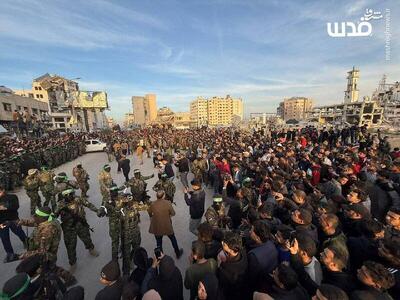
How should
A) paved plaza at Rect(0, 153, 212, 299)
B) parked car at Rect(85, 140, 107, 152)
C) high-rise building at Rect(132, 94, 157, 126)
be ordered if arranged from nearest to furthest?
paved plaza at Rect(0, 153, 212, 299), parked car at Rect(85, 140, 107, 152), high-rise building at Rect(132, 94, 157, 126)

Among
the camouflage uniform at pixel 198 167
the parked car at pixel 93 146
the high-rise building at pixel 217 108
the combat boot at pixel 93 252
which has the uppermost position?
the high-rise building at pixel 217 108

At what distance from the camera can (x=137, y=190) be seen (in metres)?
Answer: 6.19

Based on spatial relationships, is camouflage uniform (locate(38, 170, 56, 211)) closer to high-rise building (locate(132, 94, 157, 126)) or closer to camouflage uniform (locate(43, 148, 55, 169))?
camouflage uniform (locate(43, 148, 55, 169))

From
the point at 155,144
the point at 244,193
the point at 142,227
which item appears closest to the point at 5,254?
the point at 142,227

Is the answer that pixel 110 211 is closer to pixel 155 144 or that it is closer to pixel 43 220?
pixel 43 220

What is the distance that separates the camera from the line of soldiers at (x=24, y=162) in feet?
31.4

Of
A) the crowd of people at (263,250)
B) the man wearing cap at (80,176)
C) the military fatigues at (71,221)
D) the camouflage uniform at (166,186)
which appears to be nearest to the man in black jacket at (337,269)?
the crowd of people at (263,250)

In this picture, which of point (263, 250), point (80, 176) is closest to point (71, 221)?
point (263, 250)

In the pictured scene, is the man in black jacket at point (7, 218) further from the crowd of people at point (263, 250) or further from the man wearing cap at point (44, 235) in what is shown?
the man wearing cap at point (44, 235)

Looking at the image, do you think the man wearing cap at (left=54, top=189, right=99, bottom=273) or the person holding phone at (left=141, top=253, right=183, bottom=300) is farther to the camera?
the man wearing cap at (left=54, top=189, right=99, bottom=273)

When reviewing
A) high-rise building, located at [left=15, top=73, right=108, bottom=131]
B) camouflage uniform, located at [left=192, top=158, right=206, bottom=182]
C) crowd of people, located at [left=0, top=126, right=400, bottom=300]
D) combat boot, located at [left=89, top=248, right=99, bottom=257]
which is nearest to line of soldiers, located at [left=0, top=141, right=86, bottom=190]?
crowd of people, located at [left=0, top=126, right=400, bottom=300]

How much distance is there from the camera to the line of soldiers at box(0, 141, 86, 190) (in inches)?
377

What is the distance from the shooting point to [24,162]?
1043 centimetres

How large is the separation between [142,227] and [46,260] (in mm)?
3576
